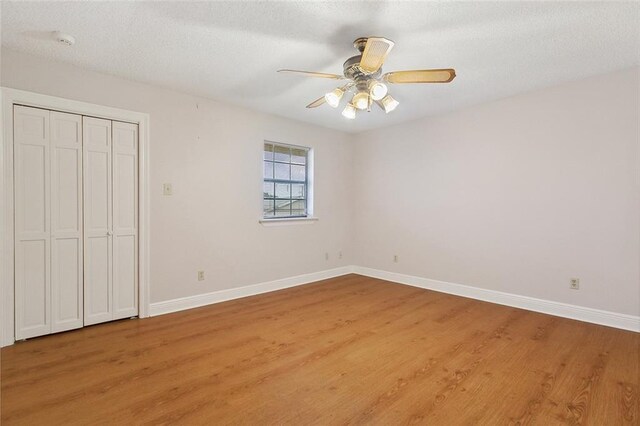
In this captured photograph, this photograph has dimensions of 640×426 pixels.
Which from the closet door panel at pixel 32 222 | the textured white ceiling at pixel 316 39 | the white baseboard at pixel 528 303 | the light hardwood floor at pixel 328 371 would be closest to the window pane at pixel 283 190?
the textured white ceiling at pixel 316 39

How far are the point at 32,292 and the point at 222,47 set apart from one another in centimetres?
271

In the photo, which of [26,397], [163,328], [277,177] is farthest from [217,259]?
[26,397]

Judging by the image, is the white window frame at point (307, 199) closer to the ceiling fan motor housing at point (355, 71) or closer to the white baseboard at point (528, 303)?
the white baseboard at point (528, 303)

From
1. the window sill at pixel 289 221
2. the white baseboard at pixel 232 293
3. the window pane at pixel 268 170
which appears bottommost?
the white baseboard at pixel 232 293

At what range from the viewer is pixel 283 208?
4.78m

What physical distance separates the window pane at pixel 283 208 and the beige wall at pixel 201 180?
247mm

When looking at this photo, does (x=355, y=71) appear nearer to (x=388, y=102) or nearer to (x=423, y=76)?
(x=388, y=102)

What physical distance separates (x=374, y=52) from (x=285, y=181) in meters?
2.90

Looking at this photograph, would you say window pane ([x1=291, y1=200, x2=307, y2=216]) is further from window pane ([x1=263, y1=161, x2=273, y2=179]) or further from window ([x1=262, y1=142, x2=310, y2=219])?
window pane ([x1=263, y1=161, x2=273, y2=179])

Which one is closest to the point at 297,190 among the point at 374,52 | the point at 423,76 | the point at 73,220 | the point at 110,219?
the point at 110,219

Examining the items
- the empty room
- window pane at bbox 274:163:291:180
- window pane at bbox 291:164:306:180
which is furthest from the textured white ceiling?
window pane at bbox 291:164:306:180

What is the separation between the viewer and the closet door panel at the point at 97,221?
3.06 m

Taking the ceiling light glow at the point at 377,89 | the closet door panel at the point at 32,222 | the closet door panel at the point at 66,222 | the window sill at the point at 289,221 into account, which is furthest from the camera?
the window sill at the point at 289,221

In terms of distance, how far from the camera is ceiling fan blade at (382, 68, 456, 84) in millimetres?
2197
